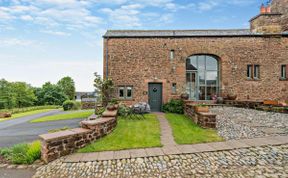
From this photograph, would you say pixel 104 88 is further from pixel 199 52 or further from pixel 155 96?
pixel 199 52

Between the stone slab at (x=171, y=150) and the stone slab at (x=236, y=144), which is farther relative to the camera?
the stone slab at (x=236, y=144)

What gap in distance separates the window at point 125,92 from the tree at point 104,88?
65cm

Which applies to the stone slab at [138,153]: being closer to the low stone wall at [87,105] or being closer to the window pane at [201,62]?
the window pane at [201,62]

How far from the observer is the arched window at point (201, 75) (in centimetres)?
1301

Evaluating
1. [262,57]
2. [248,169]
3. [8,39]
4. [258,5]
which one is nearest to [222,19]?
[258,5]

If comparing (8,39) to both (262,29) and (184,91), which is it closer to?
(184,91)

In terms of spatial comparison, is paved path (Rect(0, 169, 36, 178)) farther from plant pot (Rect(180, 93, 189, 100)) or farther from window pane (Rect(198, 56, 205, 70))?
window pane (Rect(198, 56, 205, 70))

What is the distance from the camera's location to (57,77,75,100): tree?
176 feet

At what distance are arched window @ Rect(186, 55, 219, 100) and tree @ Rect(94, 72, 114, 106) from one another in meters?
6.57

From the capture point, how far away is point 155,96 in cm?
1254

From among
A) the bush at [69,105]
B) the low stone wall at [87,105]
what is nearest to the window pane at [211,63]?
the low stone wall at [87,105]

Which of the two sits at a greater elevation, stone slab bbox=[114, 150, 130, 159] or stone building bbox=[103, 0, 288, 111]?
stone building bbox=[103, 0, 288, 111]

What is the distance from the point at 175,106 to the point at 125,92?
13.6 feet

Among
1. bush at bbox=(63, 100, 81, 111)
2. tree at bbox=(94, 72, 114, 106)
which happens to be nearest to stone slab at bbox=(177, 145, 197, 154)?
tree at bbox=(94, 72, 114, 106)
